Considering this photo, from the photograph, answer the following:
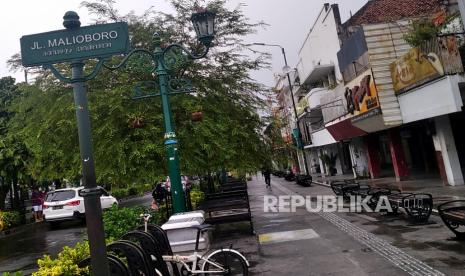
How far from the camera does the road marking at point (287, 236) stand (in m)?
9.84

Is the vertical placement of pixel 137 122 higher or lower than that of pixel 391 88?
lower

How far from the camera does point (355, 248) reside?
27.2 ft

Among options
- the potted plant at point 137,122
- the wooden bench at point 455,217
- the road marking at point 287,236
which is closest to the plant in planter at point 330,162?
the road marking at point 287,236

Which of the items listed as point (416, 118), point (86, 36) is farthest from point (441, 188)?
point (86, 36)

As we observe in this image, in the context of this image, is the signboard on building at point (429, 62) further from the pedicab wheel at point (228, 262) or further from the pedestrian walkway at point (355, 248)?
the pedicab wheel at point (228, 262)

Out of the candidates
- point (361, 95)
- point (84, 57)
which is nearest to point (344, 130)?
point (361, 95)

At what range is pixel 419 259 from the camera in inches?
277

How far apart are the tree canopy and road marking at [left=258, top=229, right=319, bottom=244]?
2.59m

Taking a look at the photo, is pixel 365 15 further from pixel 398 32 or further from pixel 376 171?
pixel 376 171

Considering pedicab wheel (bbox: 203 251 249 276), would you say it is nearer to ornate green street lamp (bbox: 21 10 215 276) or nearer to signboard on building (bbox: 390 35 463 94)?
ornate green street lamp (bbox: 21 10 215 276)

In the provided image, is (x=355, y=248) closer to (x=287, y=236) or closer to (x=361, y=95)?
A: (x=287, y=236)

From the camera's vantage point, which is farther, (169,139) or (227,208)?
(227,208)

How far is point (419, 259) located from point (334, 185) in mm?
11074

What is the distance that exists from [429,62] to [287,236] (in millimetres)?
9589
